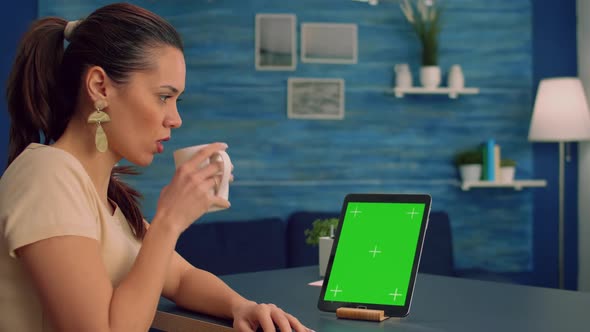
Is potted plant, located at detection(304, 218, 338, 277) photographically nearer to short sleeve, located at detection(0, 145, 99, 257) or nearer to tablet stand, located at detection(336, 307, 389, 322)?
tablet stand, located at detection(336, 307, 389, 322)

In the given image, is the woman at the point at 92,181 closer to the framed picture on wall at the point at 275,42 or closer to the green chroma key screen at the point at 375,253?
the green chroma key screen at the point at 375,253

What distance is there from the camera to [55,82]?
63.2 inches

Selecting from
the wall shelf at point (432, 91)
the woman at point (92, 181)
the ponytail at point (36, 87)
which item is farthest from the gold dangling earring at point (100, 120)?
the wall shelf at point (432, 91)

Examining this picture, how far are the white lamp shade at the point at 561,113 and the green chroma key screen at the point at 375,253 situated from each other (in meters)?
2.79

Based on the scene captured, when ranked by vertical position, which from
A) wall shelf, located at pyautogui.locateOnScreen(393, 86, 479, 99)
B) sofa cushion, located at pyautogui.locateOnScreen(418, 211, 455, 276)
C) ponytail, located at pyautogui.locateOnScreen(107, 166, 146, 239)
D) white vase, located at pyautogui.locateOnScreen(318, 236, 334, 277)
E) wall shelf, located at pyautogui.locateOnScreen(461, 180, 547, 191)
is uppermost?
wall shelf, located at pyautogui.locateOnScreen(393, 86, 479, 99)

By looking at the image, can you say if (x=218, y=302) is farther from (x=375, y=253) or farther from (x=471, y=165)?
(x=471, y=165)

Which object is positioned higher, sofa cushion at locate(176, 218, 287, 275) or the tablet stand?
the tablet stand

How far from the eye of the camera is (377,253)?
1.79m

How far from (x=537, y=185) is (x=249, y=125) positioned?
174 centimetres

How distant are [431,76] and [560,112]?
747 millimetres

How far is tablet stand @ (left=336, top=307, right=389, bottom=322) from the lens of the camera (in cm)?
166

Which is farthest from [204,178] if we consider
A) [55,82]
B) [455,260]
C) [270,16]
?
[455,260]

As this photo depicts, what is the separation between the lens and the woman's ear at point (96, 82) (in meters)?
1.54

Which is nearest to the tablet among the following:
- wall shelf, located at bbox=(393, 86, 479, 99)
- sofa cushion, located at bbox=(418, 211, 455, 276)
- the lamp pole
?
sofa cushion, located at bbox=(418, 211, 455, 276)
